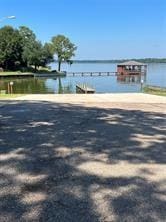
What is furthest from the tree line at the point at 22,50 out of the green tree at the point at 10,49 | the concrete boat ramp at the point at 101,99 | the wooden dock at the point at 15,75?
the concrete boat ramp at the point at 101,99

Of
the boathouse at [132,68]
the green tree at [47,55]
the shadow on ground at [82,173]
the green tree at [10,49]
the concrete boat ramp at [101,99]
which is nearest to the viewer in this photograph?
the shadow on ground at [82,173]

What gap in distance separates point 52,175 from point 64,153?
117 centimetres

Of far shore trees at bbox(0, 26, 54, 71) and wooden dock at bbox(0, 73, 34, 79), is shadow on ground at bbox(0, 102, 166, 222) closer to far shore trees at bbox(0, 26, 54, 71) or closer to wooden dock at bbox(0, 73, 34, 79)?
wooden dock at bbox(0, 73, 34, 79)

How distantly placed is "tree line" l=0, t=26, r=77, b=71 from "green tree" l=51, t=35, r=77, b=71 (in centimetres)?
62

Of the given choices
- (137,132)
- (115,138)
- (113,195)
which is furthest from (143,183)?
(137,132)

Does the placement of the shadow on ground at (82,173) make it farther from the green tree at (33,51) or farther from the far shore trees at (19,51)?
the green tree at (33,51)

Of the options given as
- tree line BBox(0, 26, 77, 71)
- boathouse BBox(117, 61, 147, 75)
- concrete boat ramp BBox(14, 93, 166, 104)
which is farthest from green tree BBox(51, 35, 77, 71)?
concrete boat ramp BBox(14, 93, 166, 104)

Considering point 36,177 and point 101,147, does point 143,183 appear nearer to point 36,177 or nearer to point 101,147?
point 36,177

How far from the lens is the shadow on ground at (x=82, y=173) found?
4.07 m

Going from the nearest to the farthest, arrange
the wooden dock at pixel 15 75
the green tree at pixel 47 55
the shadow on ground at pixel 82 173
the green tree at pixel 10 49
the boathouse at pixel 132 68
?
the shadow on ground at pixel 82 173
the wooden dock at pixel 15 75
the green tree at pixel 10 49
the boathouse at pixel 132 68
the green tree at pixel 47 55

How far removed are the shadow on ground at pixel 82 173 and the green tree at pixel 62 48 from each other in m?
129

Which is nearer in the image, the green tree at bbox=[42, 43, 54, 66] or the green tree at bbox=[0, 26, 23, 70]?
the green tree at bbox=[0, 26, 23, 70]

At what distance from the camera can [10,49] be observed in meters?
115

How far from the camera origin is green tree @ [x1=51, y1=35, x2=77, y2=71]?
136m
